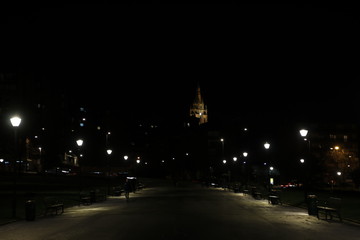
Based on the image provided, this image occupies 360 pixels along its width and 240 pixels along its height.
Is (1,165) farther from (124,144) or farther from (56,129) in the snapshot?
(124,144)

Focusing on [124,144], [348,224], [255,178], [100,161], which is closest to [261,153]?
[255,178]

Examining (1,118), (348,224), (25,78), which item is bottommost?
(348,224)

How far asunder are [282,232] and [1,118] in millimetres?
59727

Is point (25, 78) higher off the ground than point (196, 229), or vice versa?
point (25, 78)

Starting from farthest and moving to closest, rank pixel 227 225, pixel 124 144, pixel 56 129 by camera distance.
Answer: pixel 124 144
pixel 56 129
pixel 227 225

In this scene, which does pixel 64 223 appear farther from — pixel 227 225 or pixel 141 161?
pixel 141 161

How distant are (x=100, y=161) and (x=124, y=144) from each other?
24.2 meters

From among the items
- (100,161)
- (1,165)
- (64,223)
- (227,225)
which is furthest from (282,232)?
(100,161)

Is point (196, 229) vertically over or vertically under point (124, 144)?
under

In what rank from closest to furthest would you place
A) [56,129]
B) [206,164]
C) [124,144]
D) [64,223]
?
[64,223] → [56,129] → [206,164] → [124,144]

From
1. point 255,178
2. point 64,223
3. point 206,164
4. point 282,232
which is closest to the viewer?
point 282,232

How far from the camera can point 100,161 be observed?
131 meters

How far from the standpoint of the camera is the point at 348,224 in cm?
1875

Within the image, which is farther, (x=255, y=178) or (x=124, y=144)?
(x=124, y=144)
